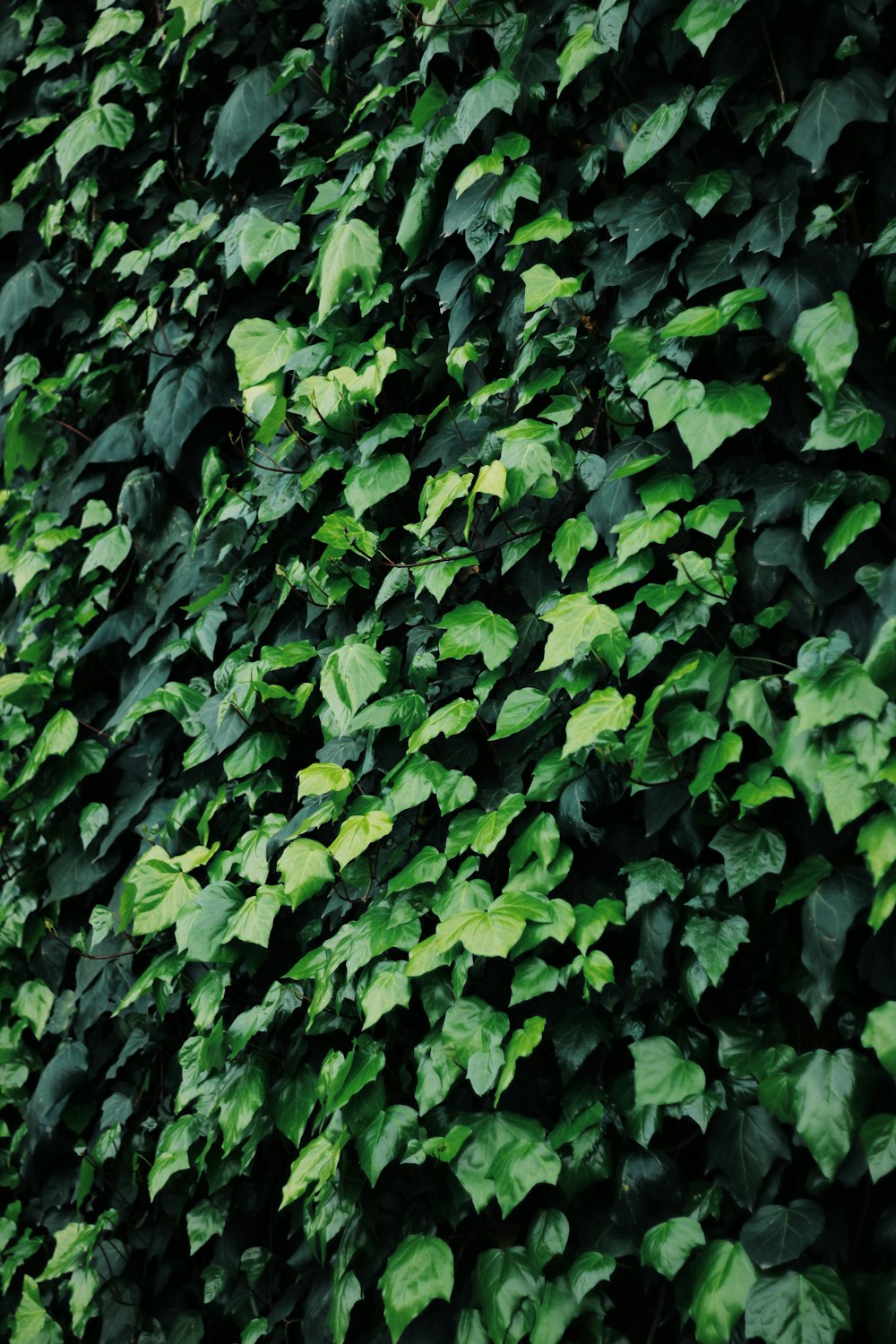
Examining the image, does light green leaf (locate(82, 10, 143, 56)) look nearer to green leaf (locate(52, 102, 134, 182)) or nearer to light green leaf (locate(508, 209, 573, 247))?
green leaf (locate(52, 102, 134, 182))

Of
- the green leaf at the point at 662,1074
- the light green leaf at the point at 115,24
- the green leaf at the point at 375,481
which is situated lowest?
the green leaf at the point at 662,1074

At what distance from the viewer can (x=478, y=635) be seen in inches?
70.5

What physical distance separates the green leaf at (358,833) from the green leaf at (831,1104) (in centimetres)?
69

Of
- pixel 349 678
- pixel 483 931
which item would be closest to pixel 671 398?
pixel 349 678

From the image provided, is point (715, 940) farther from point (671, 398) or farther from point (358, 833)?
point (671, 398)

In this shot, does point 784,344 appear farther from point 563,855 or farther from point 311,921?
point 311,921

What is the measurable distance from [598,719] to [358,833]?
17.5 inches

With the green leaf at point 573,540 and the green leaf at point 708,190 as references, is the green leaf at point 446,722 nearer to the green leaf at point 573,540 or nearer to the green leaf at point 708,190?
the green leaf at point 573,540

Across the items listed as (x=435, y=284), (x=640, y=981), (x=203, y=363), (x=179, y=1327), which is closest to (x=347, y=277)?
(x=435, y=284)

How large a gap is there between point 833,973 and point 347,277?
4.45 ft

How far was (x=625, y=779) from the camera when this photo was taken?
5.45 ft

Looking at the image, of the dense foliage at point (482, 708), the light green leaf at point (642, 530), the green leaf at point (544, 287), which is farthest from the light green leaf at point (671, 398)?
the green leaf at point (544, 287)

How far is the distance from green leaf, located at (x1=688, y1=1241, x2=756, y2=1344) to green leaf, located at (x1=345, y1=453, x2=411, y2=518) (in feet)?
3.97

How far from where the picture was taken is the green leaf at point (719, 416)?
156 cm
